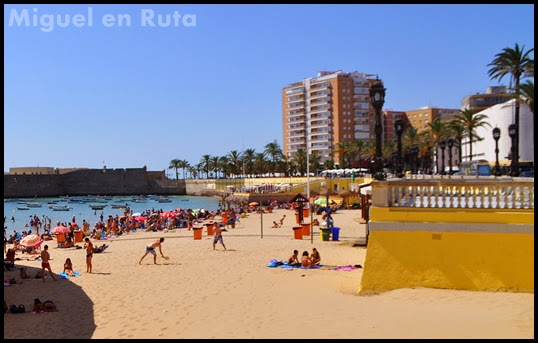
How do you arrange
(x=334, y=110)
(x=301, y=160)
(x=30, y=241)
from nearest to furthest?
(x=30, y=241), (x=301, y=160), (x=334, y=110)

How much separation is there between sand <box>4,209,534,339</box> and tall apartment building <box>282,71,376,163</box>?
98884 millimetres

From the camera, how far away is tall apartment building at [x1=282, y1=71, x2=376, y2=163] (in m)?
116

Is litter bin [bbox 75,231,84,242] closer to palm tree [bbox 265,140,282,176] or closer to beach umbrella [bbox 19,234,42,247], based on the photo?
beach umbrella [bbox 19,234,42,247]

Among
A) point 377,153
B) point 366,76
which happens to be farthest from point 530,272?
point 366,76

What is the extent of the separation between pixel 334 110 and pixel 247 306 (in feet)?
352

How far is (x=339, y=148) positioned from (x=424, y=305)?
93.4 meters

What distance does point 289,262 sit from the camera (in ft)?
57.7

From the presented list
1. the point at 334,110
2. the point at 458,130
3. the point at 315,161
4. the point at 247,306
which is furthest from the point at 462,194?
the point at 334,110

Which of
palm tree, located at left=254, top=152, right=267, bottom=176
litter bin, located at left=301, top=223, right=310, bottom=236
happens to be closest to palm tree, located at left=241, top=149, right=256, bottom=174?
palm tree, located at left=254, top=152, right=267, bottom=176

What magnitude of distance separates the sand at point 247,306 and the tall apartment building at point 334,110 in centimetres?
9888

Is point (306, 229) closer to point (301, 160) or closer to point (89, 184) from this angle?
point (301, 160)

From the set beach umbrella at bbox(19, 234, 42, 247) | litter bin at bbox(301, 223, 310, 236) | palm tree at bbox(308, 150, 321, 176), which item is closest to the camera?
beach umbrella at bbox(19, 234, 42, 247)

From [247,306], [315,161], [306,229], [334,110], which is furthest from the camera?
[334,110]

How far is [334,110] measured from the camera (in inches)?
4594
